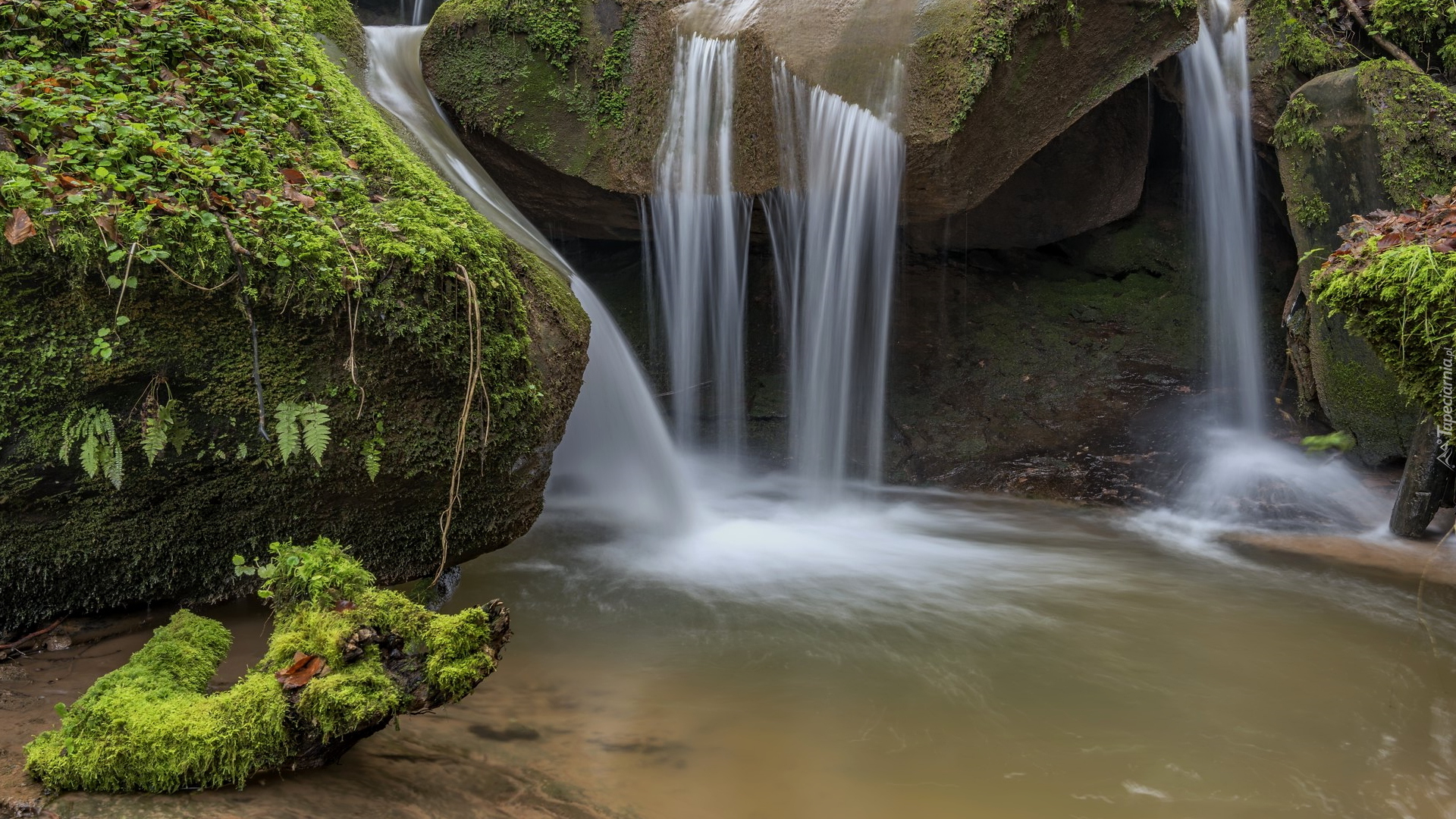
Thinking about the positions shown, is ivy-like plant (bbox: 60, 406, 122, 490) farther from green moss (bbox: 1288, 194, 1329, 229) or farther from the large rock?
green moss (bbox: 1288, 194, 1329, 229)

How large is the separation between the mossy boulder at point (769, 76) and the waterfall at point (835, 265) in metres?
0.15

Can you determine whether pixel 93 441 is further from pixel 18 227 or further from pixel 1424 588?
pixel 1424 588

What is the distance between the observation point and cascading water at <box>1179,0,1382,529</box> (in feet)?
21.2

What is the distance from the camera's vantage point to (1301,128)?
20.6 feet

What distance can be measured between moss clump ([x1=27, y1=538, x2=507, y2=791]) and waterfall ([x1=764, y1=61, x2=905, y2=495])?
438cm

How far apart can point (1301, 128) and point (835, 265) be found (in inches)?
132

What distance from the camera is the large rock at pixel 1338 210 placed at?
598cm

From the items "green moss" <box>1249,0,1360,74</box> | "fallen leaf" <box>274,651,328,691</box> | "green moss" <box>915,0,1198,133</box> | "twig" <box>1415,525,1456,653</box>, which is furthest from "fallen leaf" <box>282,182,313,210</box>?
"green moss" <box>1249,0,1360,74</box>

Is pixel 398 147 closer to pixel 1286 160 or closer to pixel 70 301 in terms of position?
pixel 70 301

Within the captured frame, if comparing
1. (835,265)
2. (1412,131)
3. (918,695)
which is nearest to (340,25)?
(835,265)

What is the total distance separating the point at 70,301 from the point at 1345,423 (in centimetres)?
752

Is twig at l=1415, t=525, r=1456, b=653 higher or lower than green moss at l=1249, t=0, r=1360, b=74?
lower

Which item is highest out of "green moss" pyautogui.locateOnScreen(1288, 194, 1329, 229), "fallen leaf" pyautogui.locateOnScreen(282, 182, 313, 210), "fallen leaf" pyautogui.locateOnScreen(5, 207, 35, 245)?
"green moss" pyautogui.locateOnScreen(1288, 194, 1329, 229)

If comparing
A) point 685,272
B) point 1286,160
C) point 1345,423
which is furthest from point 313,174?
point 1345,423
